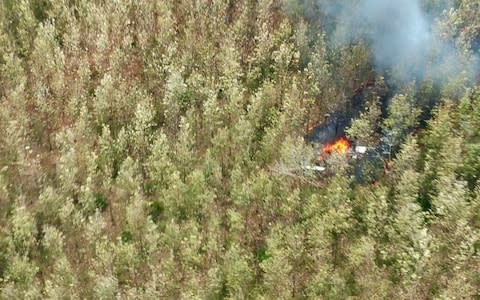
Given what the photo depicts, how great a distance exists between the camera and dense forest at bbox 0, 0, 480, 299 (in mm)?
41656

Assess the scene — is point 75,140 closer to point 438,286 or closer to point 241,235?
point 241,235

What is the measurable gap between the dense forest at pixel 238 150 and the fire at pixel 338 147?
2.92 feet

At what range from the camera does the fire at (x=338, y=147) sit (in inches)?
2002

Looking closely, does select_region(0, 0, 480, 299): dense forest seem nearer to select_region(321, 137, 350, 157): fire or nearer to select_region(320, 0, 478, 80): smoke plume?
select_region(320, 0, 478, 80): smoke plume

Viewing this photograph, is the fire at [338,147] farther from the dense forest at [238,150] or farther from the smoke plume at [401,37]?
the smoke plume at [401,37]

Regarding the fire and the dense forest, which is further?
the fire

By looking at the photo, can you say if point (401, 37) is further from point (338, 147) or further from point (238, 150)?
point (238, 150)

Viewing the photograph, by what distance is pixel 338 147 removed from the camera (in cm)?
5203

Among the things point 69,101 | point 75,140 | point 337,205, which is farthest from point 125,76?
point 337,205

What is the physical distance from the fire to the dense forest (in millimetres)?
891

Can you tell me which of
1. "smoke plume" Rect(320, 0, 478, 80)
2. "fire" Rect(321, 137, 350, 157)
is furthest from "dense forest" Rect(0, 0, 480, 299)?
"fire" Rect(321, 137, 350, 157)

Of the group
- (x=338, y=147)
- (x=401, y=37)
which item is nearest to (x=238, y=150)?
(x=338, y=147)

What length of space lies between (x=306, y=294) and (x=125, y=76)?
30.3 meters

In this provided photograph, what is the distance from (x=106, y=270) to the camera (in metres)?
43.1
